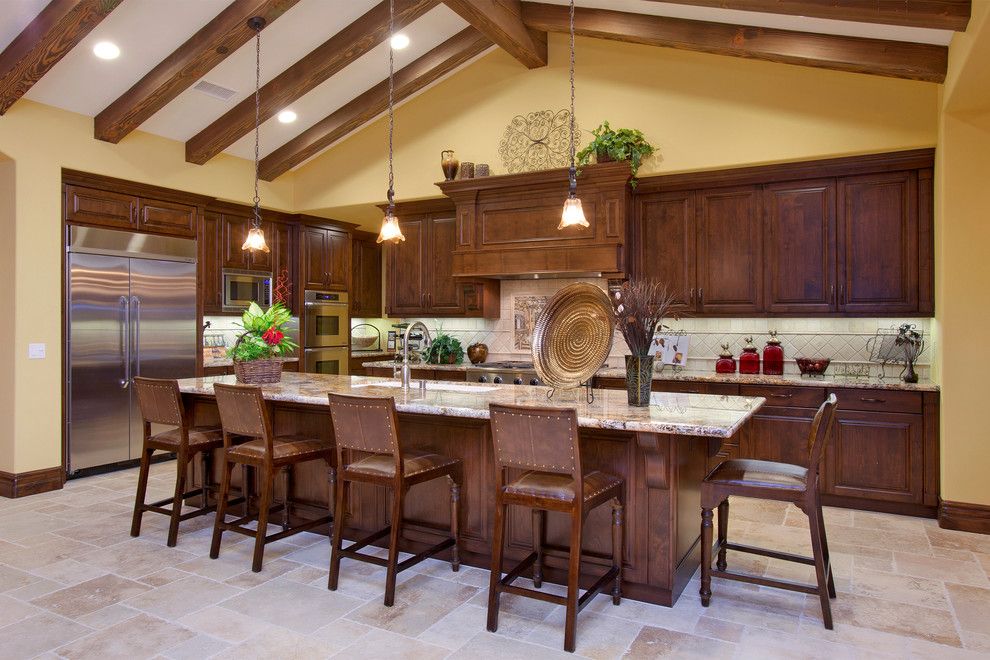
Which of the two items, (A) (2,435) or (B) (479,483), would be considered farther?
(A) (2,435)

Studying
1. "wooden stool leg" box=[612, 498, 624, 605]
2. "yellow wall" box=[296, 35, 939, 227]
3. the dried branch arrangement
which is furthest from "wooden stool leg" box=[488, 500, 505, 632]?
"yellow wall" box=[296, 35, 939, 227]

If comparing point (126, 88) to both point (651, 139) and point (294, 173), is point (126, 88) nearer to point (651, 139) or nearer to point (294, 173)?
point (294, 173)

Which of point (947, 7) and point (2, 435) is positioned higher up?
point (947, 7)

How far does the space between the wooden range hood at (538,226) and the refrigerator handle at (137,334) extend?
2.82 meters

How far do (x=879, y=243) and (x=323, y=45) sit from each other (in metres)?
4.59

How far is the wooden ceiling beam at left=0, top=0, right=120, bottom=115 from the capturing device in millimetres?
4043

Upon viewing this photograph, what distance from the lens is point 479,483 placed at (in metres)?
3.38

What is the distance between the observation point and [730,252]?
5.28 m

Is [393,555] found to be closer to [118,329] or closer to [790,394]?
[790,394]

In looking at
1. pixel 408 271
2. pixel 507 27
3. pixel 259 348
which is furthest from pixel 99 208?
pixel 507 27

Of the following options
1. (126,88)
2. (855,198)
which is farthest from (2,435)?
(855,198)

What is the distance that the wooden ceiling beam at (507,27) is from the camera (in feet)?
15.4

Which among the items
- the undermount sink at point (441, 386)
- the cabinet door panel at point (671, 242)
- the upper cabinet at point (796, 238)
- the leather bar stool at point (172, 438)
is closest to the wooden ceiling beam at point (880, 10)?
the upper cabinet at point (796, 238)

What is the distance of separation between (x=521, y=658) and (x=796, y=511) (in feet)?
9.34
